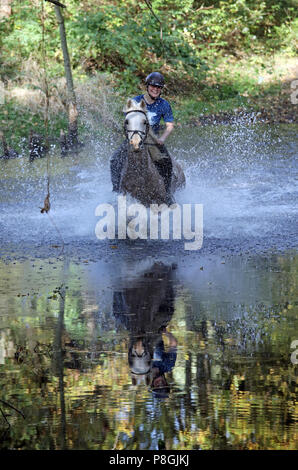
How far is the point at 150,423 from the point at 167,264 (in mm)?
5497

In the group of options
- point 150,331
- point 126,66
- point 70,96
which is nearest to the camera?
point 150,331

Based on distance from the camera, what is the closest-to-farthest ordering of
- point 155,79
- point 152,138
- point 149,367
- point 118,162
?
point 149,367, point 152,138, point 155,79, point 118,162

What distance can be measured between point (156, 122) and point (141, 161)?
52.4 inches

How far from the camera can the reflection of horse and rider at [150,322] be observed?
665cm

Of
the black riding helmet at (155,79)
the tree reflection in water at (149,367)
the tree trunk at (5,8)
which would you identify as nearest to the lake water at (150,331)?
the tree reflection in water at (149,367)

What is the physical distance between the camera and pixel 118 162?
1352cm

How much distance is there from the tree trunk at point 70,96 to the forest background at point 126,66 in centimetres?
138

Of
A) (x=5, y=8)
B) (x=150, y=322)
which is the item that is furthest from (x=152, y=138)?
(x=5, y=8)

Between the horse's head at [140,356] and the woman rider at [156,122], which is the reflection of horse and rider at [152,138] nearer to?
the woman rider at [156,122]

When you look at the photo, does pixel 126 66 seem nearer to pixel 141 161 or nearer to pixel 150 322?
pixel 141 161

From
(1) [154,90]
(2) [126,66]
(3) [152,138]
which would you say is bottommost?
(3) [152,138]

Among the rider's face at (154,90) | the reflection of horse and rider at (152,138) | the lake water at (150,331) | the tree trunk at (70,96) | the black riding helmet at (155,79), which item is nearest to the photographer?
the lake water at (150,331)

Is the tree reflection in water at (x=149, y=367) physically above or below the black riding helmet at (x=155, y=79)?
below
